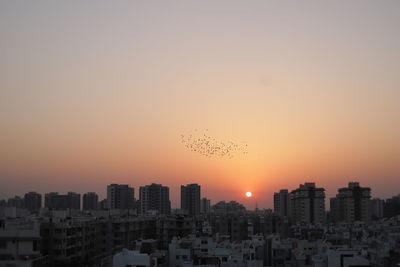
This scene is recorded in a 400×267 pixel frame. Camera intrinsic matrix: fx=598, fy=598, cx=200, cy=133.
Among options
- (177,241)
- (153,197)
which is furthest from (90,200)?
(177,241)

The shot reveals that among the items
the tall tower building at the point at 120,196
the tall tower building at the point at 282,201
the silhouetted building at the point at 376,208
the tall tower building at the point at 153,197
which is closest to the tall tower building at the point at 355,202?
the silhouetted building at the point at 376,208

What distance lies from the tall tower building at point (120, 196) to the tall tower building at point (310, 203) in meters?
24.5

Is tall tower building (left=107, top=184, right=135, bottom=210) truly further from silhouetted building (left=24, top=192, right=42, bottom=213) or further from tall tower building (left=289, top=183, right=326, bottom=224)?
tall tower building (left=289, top=183, right=326, bottom=224)

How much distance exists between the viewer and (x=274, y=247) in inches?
1288

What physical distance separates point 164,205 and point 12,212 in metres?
52.3

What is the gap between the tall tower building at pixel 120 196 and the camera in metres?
87.4

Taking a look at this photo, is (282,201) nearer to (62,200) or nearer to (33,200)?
(62,200)

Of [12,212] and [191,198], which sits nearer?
[12,212]

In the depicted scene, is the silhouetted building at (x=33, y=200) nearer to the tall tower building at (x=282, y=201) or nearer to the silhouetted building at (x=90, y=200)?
the silhouetted building at (x=90, y=200)

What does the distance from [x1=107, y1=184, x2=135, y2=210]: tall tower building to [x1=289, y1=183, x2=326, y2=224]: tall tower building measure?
2446 cm

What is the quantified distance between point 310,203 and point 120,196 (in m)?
27.7

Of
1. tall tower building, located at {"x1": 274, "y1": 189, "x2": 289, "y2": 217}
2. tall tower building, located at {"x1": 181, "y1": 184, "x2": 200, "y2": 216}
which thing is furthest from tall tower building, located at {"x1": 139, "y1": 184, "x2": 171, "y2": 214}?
tall tower building, located at {"x1": 274, "y1": 189, "x2": 289, "y2": 217}

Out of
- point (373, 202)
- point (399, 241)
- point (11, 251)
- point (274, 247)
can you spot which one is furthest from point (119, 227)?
point (373, 202)

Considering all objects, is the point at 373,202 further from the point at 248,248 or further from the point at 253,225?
the point at 248,248
